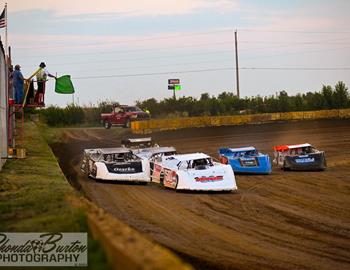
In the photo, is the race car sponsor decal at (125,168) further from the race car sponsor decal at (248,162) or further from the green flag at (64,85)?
the race car sponsor decal at (248,162)

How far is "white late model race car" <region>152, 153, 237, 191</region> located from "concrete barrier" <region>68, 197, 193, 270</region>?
11241mm

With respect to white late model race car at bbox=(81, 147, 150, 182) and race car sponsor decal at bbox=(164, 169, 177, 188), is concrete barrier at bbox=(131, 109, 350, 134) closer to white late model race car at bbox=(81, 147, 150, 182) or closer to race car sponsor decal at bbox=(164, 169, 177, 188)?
white late model race car at bbox=(81, 147, 150, 182)

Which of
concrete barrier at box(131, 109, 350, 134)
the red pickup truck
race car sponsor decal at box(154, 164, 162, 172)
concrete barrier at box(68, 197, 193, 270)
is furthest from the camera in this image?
the red pickup truck

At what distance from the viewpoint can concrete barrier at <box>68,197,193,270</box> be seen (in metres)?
5.43

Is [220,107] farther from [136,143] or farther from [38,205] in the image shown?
[38,205]

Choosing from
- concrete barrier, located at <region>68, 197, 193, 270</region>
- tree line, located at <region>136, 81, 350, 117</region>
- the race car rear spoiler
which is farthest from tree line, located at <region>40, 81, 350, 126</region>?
concrete barrier, located at <region>68, 197, 193, 270</region>

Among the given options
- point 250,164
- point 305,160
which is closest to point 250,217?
point 250,164

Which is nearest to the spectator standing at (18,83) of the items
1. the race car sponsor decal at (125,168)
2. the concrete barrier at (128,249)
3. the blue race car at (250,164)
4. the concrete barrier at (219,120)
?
the race car sponsor decal at (125,168)

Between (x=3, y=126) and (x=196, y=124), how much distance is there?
27.7 metres

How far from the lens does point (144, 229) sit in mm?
13781

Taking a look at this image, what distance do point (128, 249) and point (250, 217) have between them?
1009 centimetres

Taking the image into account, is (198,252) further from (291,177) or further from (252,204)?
(291,177)

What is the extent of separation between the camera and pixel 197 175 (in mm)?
19969

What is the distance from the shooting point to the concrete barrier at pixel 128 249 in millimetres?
5426
